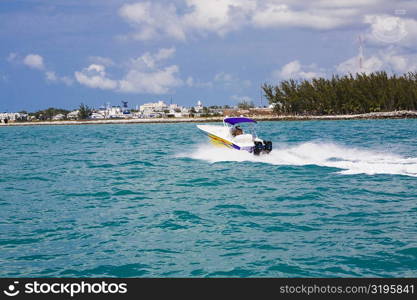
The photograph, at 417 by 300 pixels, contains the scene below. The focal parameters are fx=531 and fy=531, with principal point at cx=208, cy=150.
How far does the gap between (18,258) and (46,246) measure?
2.67ft

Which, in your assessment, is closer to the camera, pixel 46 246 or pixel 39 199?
pixel 46 246

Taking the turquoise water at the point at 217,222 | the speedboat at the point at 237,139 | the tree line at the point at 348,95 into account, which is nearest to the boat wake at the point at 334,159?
the turquoise water at the point at 217,222

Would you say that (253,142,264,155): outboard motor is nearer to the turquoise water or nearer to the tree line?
the turquoise water

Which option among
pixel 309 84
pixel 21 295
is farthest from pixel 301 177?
pixel 309 84

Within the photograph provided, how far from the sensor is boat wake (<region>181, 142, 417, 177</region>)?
2053 centimetres

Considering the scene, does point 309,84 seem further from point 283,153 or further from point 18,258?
point 18,258

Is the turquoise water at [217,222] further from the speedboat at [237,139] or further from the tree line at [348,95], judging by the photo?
the tree line at [348,95]

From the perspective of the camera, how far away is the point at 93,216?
44.5 ft

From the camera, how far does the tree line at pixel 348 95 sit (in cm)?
10825

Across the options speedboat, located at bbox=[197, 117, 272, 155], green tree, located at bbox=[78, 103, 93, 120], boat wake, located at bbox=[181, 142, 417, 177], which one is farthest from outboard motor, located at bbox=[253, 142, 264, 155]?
green tree, located at bbox=[78, 103, 93, 120]

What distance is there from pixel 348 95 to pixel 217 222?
106 m

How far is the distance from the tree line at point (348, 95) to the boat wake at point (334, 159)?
8347cm

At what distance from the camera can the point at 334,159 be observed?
25.5 m

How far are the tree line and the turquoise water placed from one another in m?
90.8
